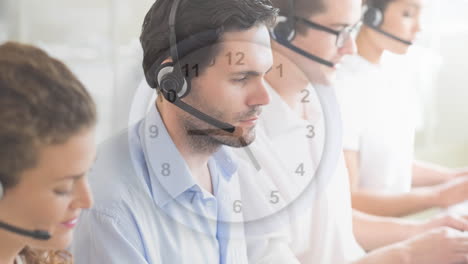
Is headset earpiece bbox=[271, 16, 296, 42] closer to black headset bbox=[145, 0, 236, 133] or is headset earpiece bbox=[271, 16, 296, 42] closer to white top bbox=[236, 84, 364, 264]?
white top bbox=[236, 84, 364, 264]

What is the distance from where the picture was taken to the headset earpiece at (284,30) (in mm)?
1158

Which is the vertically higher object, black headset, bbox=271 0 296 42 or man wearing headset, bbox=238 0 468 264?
black headset, bbox=271 0 296 42

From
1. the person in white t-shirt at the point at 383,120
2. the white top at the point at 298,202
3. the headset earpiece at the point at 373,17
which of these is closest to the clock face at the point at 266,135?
the white top at the point at 298,202

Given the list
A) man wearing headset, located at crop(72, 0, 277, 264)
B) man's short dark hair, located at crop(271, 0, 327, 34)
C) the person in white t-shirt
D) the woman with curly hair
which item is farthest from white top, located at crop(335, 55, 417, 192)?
the woman with curly hair

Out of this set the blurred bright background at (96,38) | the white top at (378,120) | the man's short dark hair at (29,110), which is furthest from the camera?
the white top at (378,120)

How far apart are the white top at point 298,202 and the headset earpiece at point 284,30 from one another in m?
0.11

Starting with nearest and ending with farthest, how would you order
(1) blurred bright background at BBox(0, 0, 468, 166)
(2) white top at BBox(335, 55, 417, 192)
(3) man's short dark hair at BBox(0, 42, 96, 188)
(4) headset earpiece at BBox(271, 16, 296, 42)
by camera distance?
1. (3) man's short dark hair at BBox(0, 42, 96, 188)
2. (1) blurred bright background at BBox(0, 0, 468, 166)
3. (4) headset earpiece at BBox(271, 16, 296, 42)
4. (2) white top at BBox(335, 55, 417, 192)

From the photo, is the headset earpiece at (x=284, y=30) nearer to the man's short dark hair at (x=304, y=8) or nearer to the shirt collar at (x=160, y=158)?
the man's short dark hair at (x=304, y=8)

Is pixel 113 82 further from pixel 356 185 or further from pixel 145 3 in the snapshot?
pixel 356 185

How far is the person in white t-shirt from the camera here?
1.33m

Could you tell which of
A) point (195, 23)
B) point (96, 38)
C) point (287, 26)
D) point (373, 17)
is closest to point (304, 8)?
point (287, 26)

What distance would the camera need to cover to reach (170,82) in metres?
0.98

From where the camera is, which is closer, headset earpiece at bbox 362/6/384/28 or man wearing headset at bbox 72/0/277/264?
man wearing headset at bbox 72/0/277/264

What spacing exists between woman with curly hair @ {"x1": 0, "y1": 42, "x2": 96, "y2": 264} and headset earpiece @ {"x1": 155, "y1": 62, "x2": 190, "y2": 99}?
15cm
